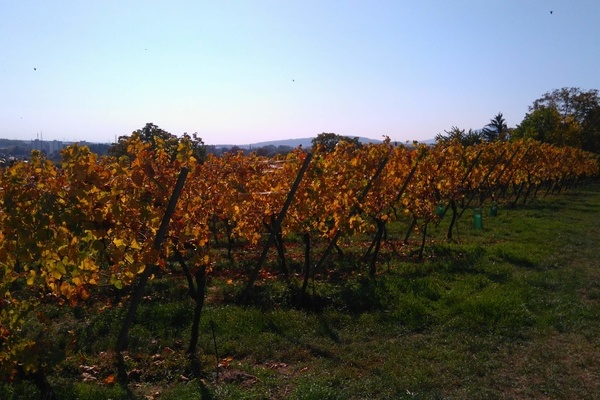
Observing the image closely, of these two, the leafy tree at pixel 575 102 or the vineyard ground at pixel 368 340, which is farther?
the leafy tree at pixel 575 102

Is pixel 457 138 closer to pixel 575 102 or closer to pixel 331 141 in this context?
pixel 331 141

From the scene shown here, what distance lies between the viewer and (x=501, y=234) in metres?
13.4

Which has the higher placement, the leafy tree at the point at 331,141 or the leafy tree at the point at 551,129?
the leafy tree at the point at 551,129

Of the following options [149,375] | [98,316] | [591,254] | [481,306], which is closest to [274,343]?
[149,375]

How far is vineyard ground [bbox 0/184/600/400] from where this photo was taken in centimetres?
462

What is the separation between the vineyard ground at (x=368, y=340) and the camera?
462 cm

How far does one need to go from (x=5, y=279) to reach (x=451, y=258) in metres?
7.96

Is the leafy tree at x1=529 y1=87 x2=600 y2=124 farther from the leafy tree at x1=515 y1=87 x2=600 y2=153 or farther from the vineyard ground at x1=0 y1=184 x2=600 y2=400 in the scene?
the vineyard ground at x1=0 y1=184 x2=600 y2=400

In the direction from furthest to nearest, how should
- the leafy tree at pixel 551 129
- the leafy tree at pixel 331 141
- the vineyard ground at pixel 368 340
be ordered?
the leafy tree at pixel 551 129, the leafy tree at pixel 331 141, the vineyard ground at pixel 368 340

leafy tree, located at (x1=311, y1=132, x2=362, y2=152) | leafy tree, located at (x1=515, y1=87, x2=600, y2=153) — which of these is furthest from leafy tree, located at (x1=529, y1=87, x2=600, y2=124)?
leafy tree, located at (x1=311, y1=132, x2=362, y2=152)

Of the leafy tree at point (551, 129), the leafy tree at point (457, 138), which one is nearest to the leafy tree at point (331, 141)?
the leafy tree at point (457, 138)

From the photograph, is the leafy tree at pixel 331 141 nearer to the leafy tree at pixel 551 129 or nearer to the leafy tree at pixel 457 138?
the leafy tree at pixel 457 138

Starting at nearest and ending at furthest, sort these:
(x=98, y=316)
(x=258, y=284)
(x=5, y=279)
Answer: (x=5, y=279)
(x=98, y=316)
(x=258, y=284)

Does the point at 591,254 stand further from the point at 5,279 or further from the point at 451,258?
the point at 5,279
